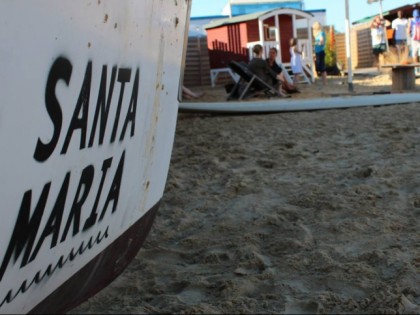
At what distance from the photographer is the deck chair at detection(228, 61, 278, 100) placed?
1053 cm

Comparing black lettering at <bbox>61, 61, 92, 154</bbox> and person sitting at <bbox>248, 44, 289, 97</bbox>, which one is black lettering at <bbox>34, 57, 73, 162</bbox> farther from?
person sitting at <bbox>248, 44, 289, 97</bbox>

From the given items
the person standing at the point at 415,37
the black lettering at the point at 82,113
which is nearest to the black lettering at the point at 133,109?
the black lettering at the point at 82,113

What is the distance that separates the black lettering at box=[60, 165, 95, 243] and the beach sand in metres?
1.02

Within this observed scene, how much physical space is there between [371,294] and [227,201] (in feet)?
5.63

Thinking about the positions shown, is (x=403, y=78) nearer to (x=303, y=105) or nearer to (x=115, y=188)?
(x=303, y=105)

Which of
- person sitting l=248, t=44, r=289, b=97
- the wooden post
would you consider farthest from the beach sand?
the wooden post

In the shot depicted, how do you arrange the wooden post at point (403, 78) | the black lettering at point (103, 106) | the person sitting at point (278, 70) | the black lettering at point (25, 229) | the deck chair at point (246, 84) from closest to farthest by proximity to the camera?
the black lettering at point (25, 229) → the black lettering at point (103, 106) → the deck chair at point (246, 84) → the wooden post at point (403, 78) → the person sitting at point (278, 70)

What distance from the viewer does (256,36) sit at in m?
17.8

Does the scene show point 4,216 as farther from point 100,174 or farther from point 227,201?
point 227,201

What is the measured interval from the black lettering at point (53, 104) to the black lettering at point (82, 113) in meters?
0.06

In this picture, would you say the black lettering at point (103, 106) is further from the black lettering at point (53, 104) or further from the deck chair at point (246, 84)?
the deck chair at point (246, 84)

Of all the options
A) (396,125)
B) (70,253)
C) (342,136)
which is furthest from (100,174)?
(396,125)

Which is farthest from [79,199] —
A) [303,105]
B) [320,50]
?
[320,50]

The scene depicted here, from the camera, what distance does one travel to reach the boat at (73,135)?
1296 millimetres
